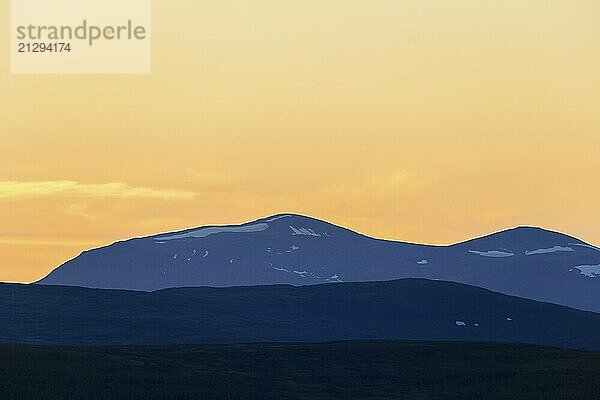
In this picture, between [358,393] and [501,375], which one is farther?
[501,375]

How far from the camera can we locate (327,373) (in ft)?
386

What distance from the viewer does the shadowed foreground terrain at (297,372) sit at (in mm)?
103188

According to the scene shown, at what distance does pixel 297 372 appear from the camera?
11806 cm

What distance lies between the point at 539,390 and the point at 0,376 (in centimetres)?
5041

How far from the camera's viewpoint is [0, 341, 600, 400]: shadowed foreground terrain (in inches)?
4063

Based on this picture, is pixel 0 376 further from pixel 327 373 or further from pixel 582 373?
pixel 582 373

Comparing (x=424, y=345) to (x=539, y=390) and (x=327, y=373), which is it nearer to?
(x=327, y=373)

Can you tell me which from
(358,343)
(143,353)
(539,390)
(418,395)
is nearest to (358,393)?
(418,395)

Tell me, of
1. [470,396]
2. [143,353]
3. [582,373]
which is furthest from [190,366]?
[582,373]

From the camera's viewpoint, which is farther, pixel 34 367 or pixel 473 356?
pixel 473 356

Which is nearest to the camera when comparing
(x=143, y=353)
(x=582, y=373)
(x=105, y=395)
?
(x=105, y=395)

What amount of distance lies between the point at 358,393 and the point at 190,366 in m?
20.9

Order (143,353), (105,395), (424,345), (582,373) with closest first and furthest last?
(105,395), (582,373), (143,353), (424,345)

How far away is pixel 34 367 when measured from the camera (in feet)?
368
